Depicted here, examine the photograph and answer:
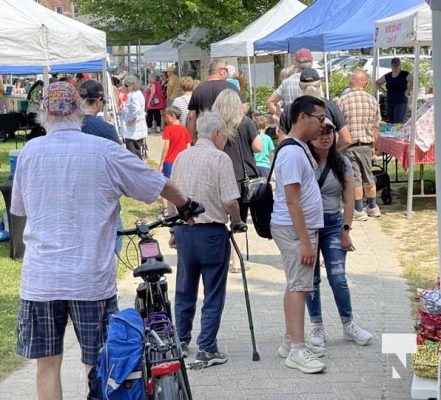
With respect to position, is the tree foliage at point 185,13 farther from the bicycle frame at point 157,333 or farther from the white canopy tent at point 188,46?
the bicycle frame at point 157,333

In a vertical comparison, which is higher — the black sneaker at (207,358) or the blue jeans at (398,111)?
the blue jeans at (398,111)

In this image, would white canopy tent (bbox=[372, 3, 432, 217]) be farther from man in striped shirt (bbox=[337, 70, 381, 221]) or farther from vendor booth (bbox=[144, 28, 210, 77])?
vendor booth (bbox=[144, 28, 210, 77])

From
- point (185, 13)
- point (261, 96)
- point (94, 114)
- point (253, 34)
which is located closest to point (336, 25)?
point (253, 34)

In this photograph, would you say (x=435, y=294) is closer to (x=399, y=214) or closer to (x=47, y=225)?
(x=47, y=225)

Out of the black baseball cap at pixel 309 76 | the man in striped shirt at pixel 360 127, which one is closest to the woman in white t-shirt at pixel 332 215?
the black baseball cap at pixel 309 76

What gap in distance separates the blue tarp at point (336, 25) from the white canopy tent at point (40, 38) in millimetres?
5569

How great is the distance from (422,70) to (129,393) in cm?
2141

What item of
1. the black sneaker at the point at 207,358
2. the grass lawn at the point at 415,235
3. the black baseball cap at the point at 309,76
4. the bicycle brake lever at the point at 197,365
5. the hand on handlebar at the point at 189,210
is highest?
the black baseball cap at the point at 309,76

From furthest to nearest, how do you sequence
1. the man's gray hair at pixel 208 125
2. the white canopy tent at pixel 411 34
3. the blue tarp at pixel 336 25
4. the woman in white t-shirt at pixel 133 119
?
the woman in white t-shirt at pixel 133 119
the blue tarp at pixel 336 25
the white canopy tent at pixel 411 34
the man's gray hair at pixel 208 125

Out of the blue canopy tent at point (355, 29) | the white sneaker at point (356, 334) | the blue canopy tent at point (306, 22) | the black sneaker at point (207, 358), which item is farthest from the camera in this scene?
the blue canopy tent at point (306, 22)

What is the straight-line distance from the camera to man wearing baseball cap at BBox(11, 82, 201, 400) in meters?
4.09

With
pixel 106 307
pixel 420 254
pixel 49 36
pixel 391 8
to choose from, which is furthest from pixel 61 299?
pixel 391 8

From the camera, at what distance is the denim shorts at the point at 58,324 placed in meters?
4.16

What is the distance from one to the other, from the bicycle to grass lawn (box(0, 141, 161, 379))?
6.66 feet
